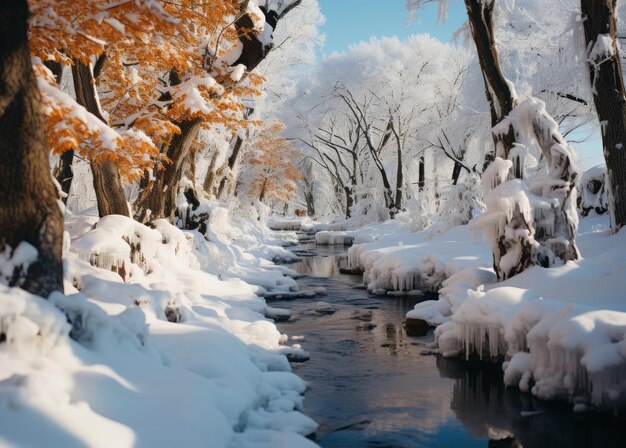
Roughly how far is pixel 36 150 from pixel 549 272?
291 inches

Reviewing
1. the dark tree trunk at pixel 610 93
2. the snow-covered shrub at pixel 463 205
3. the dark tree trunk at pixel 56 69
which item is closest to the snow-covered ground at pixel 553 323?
the dark tree trunk at pixel 610 93

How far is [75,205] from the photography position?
76.0ft

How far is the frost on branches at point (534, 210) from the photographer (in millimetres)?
8219

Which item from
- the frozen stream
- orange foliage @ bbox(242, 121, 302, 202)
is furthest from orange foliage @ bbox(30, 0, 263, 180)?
orange foliage @ bbox(242, 121, 302, 202)

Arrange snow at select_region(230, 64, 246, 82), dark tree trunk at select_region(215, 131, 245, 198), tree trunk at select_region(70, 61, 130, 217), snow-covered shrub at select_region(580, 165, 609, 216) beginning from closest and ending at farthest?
tree trunk at select_region(70, 61, 130, 217) < snow at select_region(230, 64, 246, 82) < snow-covered shrub at select_region(580, 165, 609, 216) < dark tree trunk at select_region(215, 131, 245, 198)

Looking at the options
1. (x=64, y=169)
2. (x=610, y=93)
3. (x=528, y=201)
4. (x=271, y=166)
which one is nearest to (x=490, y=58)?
(x=610, y=93)

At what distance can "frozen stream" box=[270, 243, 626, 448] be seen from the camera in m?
4.94

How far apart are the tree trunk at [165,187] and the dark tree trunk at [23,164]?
22.9 ft

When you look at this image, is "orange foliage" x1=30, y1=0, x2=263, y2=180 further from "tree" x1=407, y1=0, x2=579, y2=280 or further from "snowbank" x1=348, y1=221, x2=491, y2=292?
"snowbank" x1=348, y1=221, x2=491, y2=292

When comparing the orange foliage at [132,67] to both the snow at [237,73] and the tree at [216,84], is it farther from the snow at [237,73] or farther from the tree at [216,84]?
the snow at [237,73]

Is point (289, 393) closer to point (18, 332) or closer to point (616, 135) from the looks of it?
point (18, 332)

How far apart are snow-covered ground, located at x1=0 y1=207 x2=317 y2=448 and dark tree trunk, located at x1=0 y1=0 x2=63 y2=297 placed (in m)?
0.27

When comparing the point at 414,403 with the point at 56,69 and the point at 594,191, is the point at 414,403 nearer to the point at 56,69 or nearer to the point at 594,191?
the point at 56,69

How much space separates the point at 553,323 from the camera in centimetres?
557
